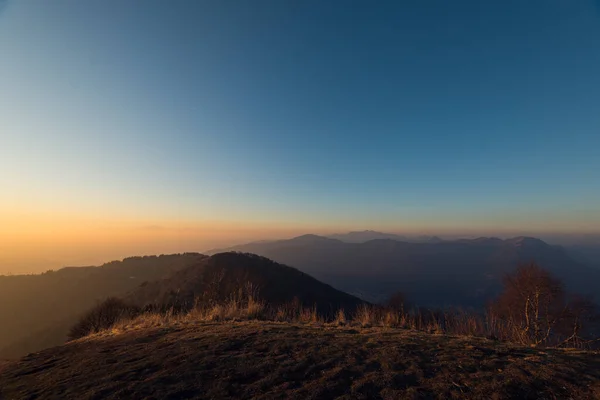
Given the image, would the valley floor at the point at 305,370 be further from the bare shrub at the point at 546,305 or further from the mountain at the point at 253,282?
the mountain at the point at 253,282

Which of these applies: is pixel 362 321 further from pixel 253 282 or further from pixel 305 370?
pixel 253 282

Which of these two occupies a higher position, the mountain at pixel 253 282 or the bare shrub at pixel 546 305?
the bare shrub at pixel 546 305

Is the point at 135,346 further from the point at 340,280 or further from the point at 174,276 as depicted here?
the point at 340,280

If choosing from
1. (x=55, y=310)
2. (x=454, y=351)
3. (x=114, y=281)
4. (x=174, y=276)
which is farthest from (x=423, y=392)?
(x=55, y=310)

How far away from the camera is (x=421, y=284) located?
567 feet

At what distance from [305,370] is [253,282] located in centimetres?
4667

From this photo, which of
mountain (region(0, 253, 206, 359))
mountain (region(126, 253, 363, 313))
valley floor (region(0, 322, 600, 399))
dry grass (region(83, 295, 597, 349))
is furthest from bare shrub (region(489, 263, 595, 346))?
mountain (region(0, 253, 206, 359))

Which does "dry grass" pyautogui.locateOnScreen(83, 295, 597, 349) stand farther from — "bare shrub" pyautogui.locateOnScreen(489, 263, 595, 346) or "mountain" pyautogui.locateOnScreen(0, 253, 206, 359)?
"mountain" pyautogui.locateOnScreen(0, 253, 206, 359)

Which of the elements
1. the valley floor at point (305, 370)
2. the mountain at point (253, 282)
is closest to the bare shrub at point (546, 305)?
the valley floor at point (305, 370)

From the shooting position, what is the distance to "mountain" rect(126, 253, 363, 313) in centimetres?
4209

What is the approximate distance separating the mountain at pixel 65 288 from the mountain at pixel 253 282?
28.9ft

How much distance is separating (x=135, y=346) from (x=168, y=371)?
6.73 ft

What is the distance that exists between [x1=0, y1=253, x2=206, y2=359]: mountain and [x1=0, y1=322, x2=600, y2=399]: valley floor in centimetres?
5728

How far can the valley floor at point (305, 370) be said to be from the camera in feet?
10.9
